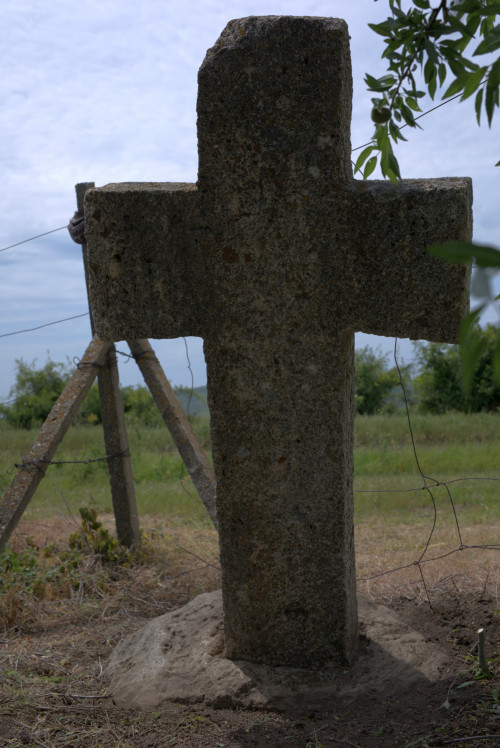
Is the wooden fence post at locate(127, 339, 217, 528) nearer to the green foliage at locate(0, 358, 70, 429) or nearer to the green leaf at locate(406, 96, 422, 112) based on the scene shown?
the green leaf at locate(406, 96, 422, 112)

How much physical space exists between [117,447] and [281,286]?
8.90 feet

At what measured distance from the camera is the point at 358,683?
2.79 metres

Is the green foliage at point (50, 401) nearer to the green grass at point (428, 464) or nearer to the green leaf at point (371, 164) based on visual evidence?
the green grass at point (428, 464)

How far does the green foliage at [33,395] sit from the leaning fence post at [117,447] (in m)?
7.19

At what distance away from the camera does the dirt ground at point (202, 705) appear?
2.47 meters

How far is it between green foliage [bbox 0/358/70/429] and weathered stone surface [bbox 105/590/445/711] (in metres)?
9.28

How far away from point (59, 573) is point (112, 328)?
231 centimetres

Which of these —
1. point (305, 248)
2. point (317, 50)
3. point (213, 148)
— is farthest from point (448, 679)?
point (317, 50)

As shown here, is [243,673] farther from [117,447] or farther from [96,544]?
[117,447]

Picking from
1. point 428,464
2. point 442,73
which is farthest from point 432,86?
point 428,464

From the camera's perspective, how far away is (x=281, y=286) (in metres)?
2.79

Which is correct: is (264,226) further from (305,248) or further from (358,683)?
(358,683)

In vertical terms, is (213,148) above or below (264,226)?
above

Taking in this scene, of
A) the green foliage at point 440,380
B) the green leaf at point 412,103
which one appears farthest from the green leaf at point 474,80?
the green foliage at point 440,380
